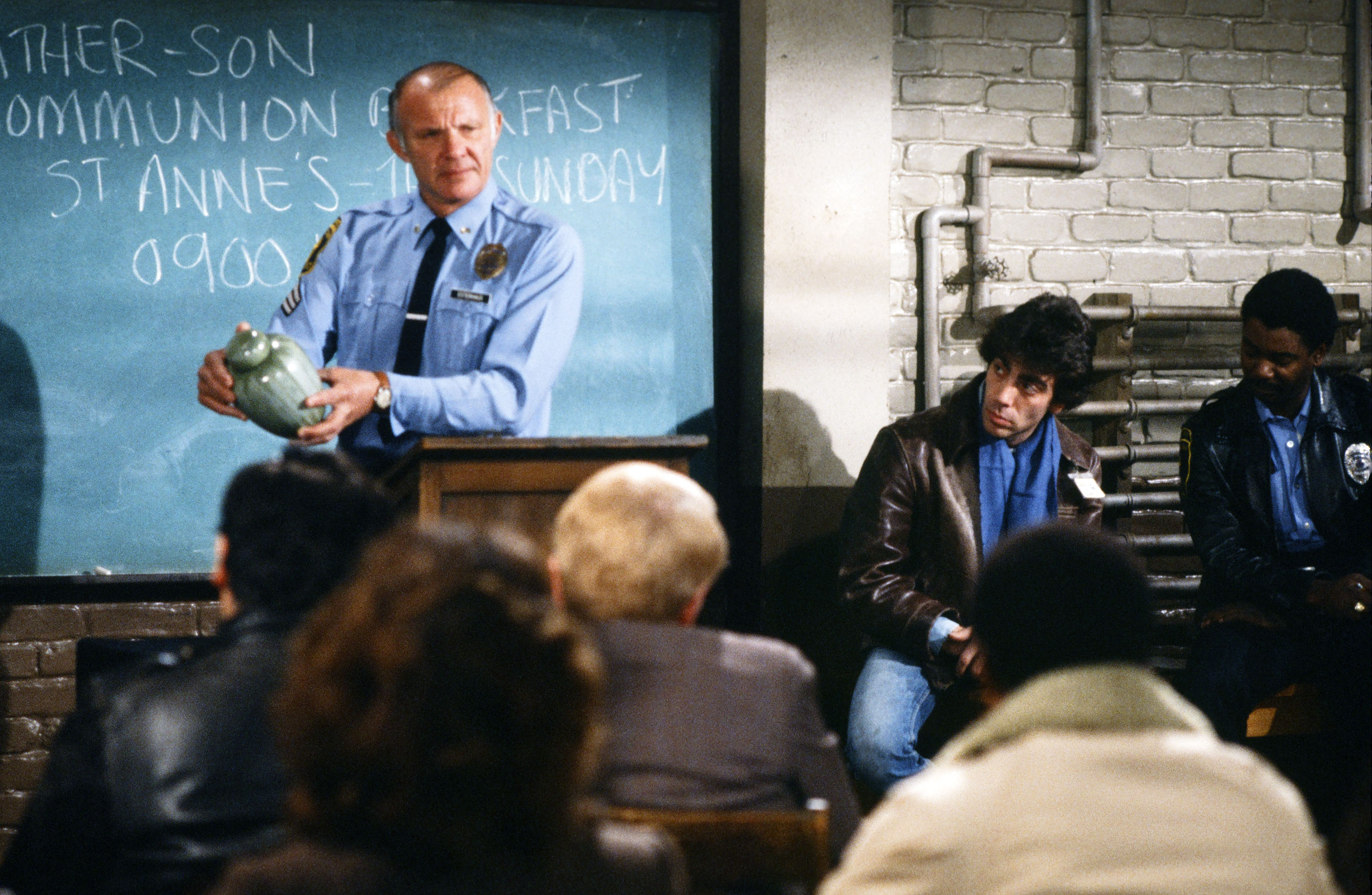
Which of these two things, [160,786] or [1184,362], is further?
[1184,362]

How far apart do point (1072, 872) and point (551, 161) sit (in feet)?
9.87

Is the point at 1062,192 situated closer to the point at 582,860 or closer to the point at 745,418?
the point at 745,418

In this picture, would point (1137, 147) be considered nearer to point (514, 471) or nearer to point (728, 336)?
point (728, 336)

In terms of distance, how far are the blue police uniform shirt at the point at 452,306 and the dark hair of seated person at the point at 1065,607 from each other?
7.66 ft

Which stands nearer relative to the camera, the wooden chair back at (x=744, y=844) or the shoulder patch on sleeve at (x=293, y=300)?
the wooden chair back at (x=744, y=844)

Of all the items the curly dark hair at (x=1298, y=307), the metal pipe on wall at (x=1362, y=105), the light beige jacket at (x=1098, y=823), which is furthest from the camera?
the metal pipe on wall at (x=1362, y=105)

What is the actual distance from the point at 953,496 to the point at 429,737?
2561 mm

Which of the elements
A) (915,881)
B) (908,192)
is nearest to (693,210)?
(908,192)

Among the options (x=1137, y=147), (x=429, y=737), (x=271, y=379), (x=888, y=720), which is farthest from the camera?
(x=1137, y=147)

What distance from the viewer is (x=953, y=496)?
3.33 m

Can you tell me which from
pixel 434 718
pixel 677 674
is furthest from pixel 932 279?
pixel 434 718

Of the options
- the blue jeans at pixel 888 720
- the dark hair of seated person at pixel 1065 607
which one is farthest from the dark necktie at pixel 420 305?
the dark hair of seated person at pixel 1065 607

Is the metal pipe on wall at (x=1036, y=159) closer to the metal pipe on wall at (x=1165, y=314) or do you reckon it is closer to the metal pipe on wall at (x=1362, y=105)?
the metal pipe on wall at (x=1165, y=314)

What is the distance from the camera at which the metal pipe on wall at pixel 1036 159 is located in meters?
3.91
